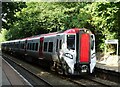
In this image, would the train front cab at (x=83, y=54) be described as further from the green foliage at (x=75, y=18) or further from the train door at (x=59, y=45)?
the green foliage at (x=75, y=18)

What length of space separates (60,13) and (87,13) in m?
5.15

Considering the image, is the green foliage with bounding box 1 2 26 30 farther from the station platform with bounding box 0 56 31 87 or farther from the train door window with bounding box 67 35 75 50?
the train door window with bounding box 67 35 75 50

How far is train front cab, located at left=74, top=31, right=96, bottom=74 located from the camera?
1688 centimetres

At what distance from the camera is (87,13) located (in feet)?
104

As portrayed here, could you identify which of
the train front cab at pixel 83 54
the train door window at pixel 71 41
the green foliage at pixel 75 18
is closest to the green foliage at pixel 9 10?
the green foliage at pixel 75 18

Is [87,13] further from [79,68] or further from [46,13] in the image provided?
[79,68]

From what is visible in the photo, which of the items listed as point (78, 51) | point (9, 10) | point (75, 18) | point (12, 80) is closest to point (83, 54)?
point (78, 51)

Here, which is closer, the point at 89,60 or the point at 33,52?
the point at 89,60

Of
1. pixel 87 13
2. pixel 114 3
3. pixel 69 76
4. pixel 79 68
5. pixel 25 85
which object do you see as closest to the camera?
pixel 25 85

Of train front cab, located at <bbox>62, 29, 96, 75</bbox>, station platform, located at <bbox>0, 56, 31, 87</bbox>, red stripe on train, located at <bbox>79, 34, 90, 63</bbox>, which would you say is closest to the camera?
station platform, located at <bbox>0, 56, 31, 87</bbox>

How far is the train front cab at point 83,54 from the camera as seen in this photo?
55.4 ft

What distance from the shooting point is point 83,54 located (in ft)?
55.9

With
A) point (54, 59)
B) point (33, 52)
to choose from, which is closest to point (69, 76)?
point (54, 59)

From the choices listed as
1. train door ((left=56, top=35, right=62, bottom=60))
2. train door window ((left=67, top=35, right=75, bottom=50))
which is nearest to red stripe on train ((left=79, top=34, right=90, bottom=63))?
train door window ((left=67, top=35, right=75, bottom=50))
